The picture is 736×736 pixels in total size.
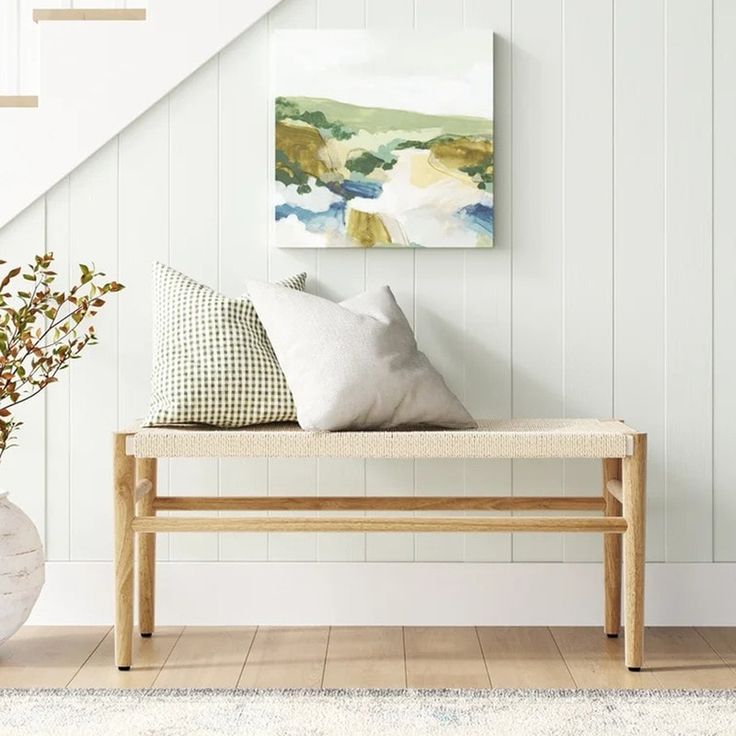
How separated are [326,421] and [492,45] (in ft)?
3.65

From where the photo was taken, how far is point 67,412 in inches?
107

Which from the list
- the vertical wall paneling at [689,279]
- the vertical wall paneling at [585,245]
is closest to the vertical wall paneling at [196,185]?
the vertical wall paneling at [585,245]

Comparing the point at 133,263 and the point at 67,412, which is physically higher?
the point at 133,263

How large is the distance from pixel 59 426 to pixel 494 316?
1.17 metres

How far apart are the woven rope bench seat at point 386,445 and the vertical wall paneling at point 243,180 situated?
52 centimetres

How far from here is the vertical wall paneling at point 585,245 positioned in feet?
8.87

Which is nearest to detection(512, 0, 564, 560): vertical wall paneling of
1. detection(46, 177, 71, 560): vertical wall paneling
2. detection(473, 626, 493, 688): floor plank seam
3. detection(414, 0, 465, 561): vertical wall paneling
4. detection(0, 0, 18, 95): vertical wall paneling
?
detection(414, 0, 465, 561): vertical wall paneling

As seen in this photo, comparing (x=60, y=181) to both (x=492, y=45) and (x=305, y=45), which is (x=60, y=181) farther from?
(x=492, y=45)

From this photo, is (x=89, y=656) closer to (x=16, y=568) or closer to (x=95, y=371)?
(x=16, y=568)

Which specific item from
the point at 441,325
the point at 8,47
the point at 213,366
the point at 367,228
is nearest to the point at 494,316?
the point at 441,325

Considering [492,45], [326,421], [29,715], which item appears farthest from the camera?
[492,45]

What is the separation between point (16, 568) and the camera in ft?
7.65

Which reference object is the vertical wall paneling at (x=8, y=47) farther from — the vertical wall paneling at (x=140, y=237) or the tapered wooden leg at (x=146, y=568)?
the tapered wooden leg at (x=146, y=568)

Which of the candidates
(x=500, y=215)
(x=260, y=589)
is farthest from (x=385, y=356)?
(x=260, y=589)
